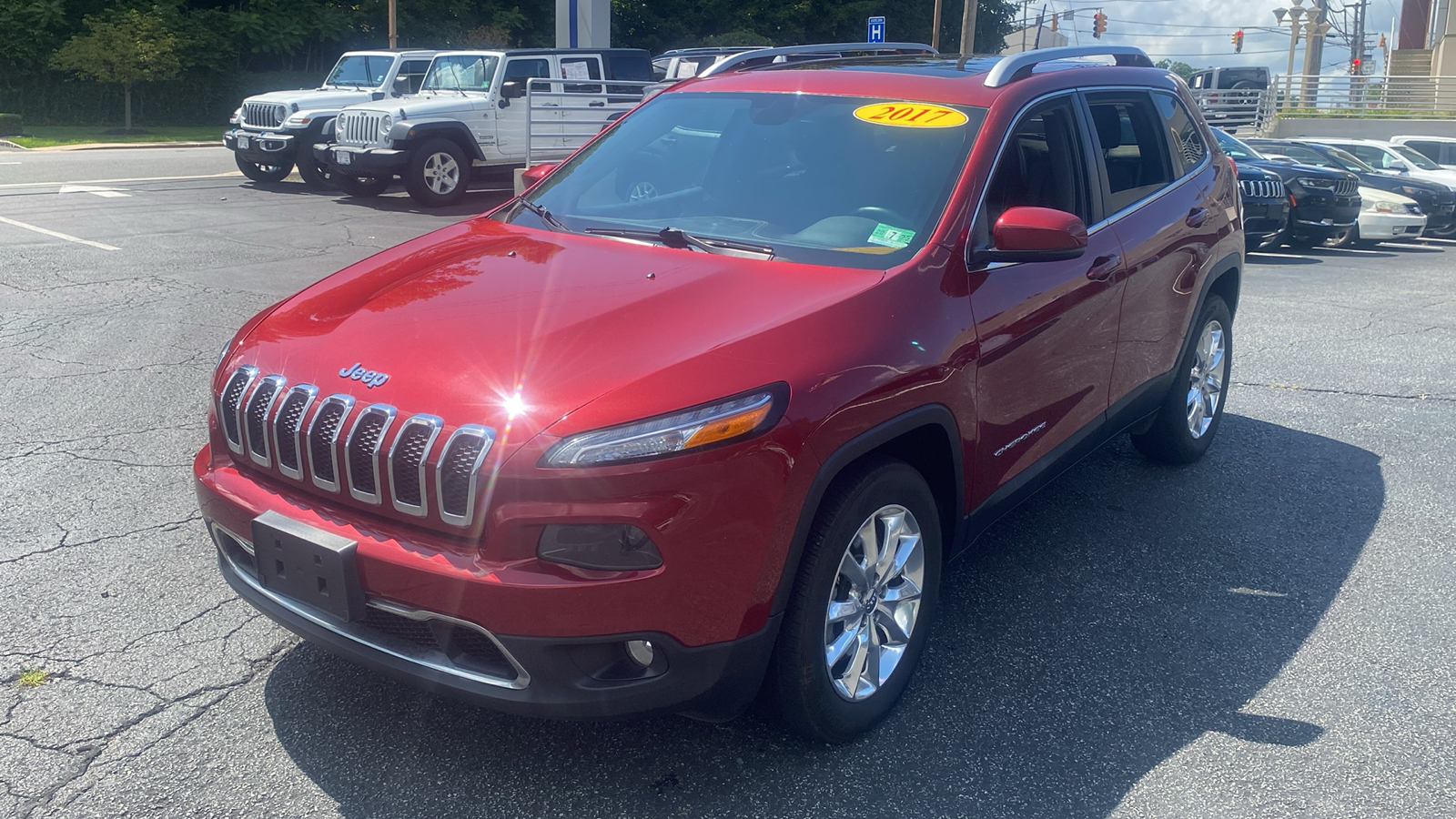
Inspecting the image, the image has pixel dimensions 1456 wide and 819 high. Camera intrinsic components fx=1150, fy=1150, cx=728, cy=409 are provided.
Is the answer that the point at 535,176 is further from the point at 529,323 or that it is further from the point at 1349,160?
the point at 1349,160

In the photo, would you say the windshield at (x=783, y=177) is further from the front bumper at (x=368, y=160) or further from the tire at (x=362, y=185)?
the tire at (x=362, y=185)

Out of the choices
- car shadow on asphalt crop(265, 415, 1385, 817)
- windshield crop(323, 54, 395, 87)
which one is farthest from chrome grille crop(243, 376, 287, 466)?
windshield crop(323, 54, 395, 87)

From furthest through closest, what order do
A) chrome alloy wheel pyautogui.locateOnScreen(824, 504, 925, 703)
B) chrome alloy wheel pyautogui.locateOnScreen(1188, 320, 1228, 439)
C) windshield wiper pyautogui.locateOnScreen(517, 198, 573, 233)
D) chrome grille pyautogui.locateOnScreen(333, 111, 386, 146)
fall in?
chrome grille pyautogui.locateOnScreen(333, 111, 386, 146) < chrome alloy wheel pyautogui.locateOnScreen(1188, 320, 1228, 439) < windshield wiper pyautogui.locateOnScreen(517, 198, 573, 233) < chrome alloy wheel pyautogui.locateOnScreen(824, 504, 925, 703)

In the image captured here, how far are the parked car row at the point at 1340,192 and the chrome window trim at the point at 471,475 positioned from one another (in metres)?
11.7

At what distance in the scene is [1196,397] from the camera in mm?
5445

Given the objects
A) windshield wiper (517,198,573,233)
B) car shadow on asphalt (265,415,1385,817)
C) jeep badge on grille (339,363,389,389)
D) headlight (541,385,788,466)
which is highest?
windshield wiper (517,198,573,233)

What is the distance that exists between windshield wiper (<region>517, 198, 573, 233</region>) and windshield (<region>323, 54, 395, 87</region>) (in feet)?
45.5

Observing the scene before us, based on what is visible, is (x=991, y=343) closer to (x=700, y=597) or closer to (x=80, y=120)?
(x=700, y=597)

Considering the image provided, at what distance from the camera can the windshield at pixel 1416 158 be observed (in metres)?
19.8

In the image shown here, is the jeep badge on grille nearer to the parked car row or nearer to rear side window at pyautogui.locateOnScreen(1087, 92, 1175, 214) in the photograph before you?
rear side window at pyautogui.locateOnScreen(1087, 92, 1175, 214)

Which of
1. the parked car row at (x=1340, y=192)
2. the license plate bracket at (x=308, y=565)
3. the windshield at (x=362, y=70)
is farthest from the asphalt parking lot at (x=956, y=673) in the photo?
the windshield at (x=362, y=70)

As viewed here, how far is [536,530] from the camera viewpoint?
97.8 inches

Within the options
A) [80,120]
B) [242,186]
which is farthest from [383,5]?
[242,186]

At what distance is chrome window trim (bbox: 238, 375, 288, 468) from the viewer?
2859mm
